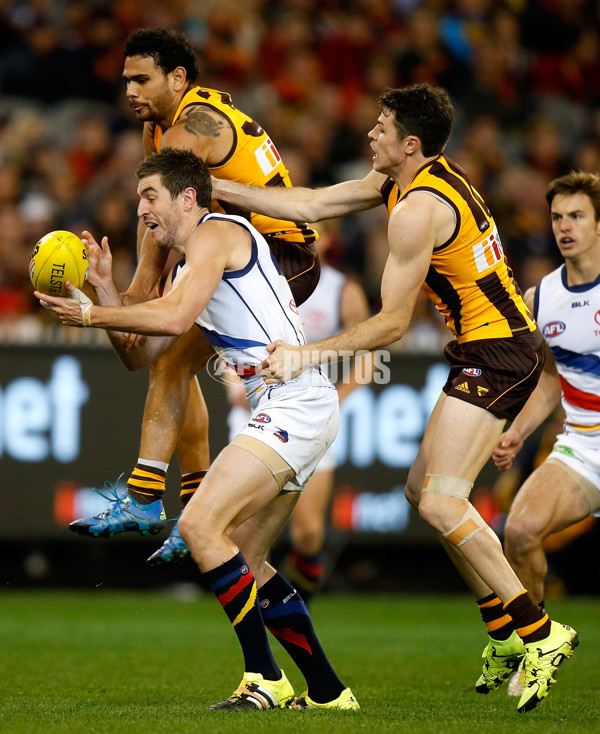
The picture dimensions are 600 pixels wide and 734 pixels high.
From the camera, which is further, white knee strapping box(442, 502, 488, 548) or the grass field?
white knee strapping box(442, 502, 488, 548)

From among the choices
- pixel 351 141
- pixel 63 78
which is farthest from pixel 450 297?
pixel 63 78

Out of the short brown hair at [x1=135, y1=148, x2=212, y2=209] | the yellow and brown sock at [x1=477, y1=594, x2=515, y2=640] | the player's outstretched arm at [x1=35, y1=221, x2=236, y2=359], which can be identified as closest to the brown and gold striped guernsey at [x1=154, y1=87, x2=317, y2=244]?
the short brown hair at [x1=135, y1=148, x2=212, y2=209]

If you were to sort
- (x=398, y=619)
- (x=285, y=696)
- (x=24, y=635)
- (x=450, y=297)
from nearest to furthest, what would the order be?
(x=285, y=696) → (x=450, y=297) → (x=24, y=635) → (x=398, y=619)

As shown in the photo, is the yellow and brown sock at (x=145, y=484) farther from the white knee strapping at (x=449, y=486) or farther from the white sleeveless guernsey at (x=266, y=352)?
the white knee strapping at (x=449, y=486)

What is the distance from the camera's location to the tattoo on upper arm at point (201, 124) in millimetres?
6176

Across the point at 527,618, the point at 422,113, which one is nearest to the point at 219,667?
the point at 527,618

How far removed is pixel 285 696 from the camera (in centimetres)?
571

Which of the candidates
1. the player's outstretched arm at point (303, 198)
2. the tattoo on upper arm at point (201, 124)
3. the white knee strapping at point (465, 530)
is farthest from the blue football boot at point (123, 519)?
the tattoo on upper arm at point (201, 124)

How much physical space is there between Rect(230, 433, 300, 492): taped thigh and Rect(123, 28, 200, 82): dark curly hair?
2.18 m

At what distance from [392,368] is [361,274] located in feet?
6.30

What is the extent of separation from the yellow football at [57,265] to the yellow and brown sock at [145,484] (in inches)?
46.5

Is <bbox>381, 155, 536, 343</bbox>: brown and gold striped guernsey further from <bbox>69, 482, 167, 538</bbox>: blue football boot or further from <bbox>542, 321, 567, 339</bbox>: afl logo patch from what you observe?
<bbox>69, 482, 167, 538</bbox>: blue football boot

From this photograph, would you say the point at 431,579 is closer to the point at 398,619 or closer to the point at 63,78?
the point at 398,619

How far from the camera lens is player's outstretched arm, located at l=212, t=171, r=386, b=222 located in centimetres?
627
